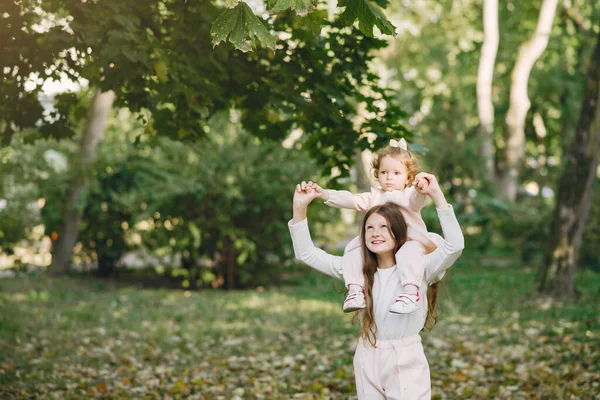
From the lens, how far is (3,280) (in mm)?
14547

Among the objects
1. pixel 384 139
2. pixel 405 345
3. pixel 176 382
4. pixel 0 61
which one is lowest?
pixel 176 382

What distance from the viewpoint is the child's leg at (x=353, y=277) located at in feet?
11.1

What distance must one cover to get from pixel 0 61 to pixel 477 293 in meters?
10.0

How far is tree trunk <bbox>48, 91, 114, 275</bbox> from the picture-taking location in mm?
14406

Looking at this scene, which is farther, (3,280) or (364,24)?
(3,280)

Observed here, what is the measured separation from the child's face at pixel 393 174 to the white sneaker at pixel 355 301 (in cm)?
61

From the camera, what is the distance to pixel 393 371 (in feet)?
11.3

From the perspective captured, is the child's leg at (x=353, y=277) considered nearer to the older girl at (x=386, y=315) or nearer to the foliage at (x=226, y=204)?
the older girl at (x=386, y=315)

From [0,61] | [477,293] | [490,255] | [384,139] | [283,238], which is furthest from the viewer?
[490,255]

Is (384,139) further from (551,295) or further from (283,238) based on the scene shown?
(283,238)

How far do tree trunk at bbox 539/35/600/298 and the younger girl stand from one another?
24.0 feet

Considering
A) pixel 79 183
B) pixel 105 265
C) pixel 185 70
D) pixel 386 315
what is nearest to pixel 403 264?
pixel 386 315

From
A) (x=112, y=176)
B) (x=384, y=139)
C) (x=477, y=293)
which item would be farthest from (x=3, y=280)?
(x=384, y=139)

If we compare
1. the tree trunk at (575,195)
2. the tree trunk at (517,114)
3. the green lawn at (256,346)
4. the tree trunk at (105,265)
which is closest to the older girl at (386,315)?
the green lawn at (256,346)
